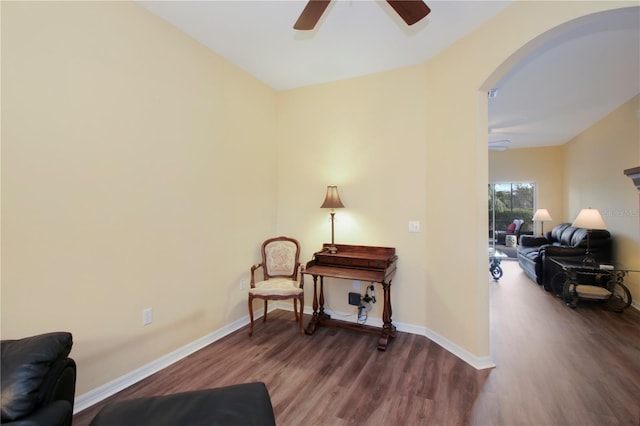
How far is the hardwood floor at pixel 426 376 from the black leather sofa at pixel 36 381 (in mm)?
843

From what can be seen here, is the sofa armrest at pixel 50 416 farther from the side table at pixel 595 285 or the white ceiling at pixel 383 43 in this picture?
the side table at pixel 595 285

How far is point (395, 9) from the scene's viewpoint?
1.65 m

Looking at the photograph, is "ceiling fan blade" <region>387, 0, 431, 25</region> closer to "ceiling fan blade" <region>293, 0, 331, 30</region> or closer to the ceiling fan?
the ceiling fan

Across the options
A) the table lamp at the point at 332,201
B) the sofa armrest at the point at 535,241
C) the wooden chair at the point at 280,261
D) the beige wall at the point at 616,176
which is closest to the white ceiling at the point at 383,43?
the beige wall at the point at 616,176

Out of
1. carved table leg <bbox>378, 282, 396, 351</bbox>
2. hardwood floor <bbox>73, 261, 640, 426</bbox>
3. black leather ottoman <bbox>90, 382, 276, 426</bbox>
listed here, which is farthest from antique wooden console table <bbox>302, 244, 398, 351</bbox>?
black leather ottoman <bbox>90, 382, 276, 426</bbox>

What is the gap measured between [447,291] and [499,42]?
7.10ft

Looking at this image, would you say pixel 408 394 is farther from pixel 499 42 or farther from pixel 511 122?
pixel 511 122

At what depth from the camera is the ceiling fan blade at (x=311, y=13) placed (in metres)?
1.55

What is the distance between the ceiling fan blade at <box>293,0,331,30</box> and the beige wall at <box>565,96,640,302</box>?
15.4 feet

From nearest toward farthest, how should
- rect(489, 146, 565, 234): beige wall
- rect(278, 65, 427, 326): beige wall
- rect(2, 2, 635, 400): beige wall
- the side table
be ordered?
rect(2, 2, 635, 400): beige wall → rect(278, 65, 427, 326): beige wall → the side table → rect(489, 146, 565, 234): beige wall

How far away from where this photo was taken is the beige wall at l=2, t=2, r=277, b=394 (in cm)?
162

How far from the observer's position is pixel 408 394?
2.03m

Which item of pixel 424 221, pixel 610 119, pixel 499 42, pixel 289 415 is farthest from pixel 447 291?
pixel 610 119

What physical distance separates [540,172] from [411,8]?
7168 millimetres
